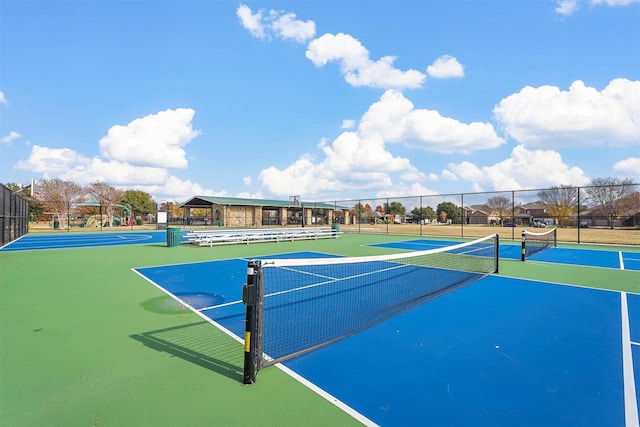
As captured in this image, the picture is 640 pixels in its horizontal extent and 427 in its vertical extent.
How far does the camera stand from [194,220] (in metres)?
53.4

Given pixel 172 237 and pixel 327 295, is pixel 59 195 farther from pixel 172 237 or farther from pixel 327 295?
pixel 327 295

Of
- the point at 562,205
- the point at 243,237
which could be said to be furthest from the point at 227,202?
the point at 562,205

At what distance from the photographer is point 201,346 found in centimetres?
484

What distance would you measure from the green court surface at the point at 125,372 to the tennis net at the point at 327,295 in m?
0.50

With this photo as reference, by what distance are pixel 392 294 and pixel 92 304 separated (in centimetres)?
646

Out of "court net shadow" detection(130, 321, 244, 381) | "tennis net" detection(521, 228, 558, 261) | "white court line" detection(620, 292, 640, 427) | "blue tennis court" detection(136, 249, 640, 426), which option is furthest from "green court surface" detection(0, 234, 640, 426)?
"tennis net" detection(521, 228, 558, 261)

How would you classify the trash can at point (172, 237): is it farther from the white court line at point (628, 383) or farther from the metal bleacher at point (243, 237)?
the white court line at point (628, 383)

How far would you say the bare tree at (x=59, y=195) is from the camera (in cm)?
4066

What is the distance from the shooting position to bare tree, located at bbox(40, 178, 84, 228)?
40.7 m

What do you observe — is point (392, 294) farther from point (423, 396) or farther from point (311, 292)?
point (423, 396)

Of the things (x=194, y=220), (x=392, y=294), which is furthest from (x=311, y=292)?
(x=194, y=220)

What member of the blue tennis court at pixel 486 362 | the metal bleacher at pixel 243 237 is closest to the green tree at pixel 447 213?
the metal bleacher at pixel 243 237

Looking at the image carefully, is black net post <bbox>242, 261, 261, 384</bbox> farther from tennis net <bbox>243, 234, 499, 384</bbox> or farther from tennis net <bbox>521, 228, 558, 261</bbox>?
tennis net <bbox>521, 228, 558, 261</bbox>

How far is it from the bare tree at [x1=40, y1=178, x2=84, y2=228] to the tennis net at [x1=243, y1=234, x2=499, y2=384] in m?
43.1
